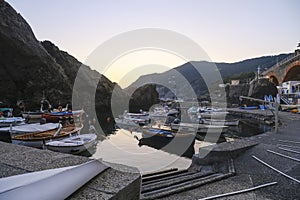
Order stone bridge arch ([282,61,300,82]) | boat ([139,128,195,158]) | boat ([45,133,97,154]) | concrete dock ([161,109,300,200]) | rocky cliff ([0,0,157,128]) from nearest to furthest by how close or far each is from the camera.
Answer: concrete dock ([161,109,300,200]), boat ([45,133,97,154]), boat ([139,128,195,158]), rocky cliff ([0,0,157,128]), stone bridge arch ([282,61,300,82])

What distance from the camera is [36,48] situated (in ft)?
164

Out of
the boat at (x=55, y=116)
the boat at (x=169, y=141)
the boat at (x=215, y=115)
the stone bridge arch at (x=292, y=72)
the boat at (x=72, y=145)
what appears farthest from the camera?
the stone bridge arch at (x=292, y=72)

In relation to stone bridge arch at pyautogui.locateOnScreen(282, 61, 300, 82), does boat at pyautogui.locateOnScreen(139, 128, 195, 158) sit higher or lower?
lower

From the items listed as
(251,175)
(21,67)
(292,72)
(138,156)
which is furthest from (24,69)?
(292,72)

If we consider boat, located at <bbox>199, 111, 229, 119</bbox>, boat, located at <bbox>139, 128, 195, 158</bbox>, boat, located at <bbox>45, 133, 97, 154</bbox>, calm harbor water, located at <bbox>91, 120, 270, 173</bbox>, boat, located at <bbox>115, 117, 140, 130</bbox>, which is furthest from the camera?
boat, located at <bbox>199, 111, 229, 119</bbox>

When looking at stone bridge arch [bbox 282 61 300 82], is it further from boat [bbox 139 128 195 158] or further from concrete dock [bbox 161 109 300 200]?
concrete dock [bbox 161 109 300 200]

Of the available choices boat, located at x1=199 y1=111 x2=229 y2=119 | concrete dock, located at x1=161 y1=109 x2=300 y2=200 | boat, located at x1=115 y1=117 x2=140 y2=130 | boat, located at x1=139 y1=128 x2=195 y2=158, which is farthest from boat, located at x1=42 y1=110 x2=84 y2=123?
concrete dock, located at x1=161 y1=109 x2=300 y2=200

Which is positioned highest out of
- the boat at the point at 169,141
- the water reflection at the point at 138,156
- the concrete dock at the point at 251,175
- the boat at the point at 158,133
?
the concrete dock at the point at 251,175

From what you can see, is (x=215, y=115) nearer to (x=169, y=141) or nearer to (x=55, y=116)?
(x=169, y=141)

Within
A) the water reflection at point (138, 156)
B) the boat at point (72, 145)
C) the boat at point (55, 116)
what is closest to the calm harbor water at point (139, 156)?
the water reflection at point (138, 156)

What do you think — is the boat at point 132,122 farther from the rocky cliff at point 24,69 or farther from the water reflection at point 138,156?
the rocky cliff at point 24,69

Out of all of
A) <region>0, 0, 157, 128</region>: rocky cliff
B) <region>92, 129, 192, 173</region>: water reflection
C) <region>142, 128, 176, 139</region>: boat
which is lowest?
<region>92, 129, 192, 173</region>: water reflection

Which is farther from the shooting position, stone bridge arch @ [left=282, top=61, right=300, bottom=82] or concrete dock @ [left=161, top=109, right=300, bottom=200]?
stone bridge arch @ [left=282, top=61, right=300, bottom=82]

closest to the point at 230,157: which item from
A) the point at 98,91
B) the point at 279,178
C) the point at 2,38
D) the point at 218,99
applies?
the point at 279,178
